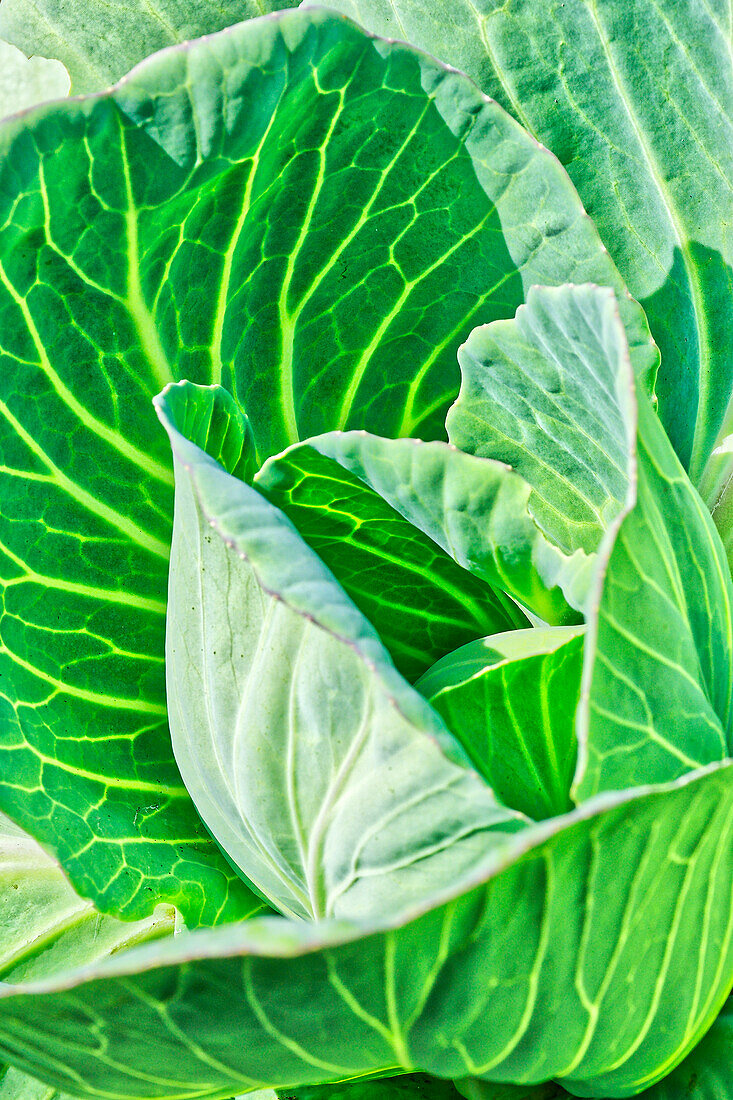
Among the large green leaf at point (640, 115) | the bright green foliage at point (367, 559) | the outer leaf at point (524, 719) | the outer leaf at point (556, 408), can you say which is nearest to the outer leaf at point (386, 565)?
the bright green foliage at point (367, 559)

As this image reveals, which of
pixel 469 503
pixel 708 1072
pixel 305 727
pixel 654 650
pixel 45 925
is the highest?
pixel 469 503

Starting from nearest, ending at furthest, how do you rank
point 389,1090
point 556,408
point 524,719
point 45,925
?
point 524,719 < point 556,408 < point 389,1090 < point 45,925

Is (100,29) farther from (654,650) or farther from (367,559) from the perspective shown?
(654,650)

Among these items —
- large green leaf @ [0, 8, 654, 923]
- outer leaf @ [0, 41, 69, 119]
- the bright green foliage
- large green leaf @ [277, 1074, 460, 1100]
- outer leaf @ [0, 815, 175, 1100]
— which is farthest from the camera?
outer leaf @ [0, 815, 175, 1100]

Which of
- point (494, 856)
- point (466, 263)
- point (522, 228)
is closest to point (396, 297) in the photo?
point (466, 263)

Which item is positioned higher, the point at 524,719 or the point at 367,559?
the point at 367,559

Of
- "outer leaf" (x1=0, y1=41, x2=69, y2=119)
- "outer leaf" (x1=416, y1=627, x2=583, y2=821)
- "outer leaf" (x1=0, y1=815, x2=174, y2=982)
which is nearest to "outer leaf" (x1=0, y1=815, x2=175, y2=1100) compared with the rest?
"outer leaf" (x1=0, y1=815, x2=174, y2=982)

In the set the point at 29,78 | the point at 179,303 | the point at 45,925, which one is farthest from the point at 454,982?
the point at 29,78

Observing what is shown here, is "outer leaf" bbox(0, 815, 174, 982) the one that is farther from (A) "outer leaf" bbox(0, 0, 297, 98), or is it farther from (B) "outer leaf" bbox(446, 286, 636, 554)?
(A) "outer leaf" bbox(0, 0, 297, 98)
